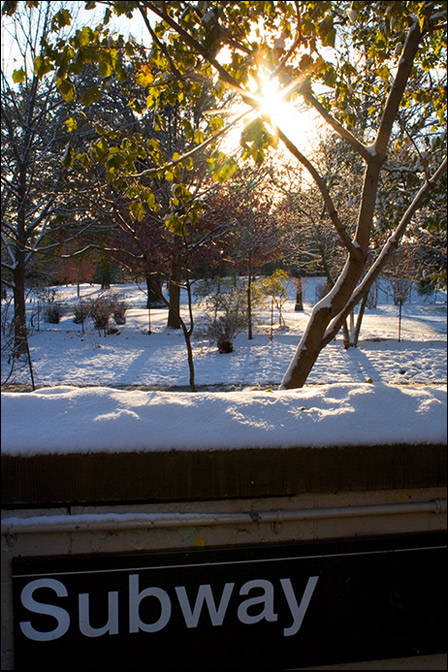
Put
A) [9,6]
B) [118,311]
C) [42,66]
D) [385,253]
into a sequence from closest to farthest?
[9,6] < [42,66] < [385,253] < [118,311]

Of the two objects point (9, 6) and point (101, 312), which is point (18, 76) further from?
point (101, 312)

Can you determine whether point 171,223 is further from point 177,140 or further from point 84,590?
point 177,140

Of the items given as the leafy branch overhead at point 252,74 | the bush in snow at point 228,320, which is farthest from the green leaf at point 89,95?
the bush in snow at point 228,320

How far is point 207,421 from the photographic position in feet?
5.82

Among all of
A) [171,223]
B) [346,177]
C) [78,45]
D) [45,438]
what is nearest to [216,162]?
[171,223]

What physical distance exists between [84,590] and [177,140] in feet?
48.7

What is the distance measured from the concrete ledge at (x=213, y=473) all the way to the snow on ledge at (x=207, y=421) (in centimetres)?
3

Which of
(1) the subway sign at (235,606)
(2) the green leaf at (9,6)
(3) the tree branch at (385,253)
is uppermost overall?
(2) the green leaf at (9,6)

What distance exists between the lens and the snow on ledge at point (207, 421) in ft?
5.45

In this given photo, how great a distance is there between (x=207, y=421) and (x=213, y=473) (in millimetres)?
176

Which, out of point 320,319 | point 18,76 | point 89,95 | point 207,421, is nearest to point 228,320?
point 320,319

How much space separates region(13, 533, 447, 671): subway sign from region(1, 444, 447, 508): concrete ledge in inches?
7.2

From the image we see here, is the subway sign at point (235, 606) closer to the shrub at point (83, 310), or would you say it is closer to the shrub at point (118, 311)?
the shrub at point (83, 310)

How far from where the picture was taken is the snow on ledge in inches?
65.4
